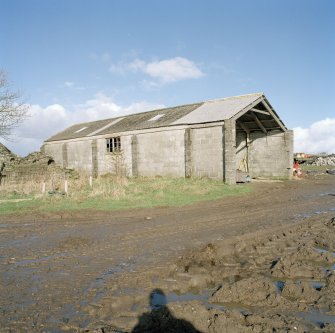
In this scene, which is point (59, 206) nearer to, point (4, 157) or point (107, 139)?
point (4, 157)

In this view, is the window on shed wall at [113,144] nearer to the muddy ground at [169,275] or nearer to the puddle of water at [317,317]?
the muddy ground at [169,275]

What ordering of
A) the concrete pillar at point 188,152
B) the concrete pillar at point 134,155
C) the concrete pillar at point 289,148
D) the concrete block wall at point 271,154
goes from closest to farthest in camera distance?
the concrete pillar at point 188,152
the concrete pillar at point 134,155
the concrete pillar at point 289,148
the concrete block wall at point 271,154

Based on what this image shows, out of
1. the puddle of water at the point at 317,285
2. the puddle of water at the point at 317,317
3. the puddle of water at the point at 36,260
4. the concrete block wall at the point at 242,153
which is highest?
the concrete block wall at the point at 242,153

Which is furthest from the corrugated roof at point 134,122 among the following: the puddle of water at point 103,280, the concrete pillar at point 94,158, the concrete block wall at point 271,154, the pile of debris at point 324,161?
the pile of debris at point 324,161

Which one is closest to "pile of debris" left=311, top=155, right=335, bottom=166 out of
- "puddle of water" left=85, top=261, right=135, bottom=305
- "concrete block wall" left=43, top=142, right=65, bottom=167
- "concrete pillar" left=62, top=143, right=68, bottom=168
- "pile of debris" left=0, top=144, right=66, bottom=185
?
"concrete pillar" left=62, top=143, right=68, bottom=168

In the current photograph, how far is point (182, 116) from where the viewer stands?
906 inches

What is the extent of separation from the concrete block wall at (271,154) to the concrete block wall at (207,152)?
7.14 metres

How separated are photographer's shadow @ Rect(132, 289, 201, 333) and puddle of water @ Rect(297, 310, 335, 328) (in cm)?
139

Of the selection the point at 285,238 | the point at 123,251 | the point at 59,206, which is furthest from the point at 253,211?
the point at 59,206

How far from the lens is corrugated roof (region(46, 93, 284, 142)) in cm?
2081

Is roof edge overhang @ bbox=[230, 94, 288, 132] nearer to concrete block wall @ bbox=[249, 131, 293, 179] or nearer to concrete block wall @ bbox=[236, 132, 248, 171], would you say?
concrete block wall @ bbox=[249, 131, 293, 179]

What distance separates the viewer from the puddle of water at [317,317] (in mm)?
3959

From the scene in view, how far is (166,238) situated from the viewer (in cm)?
813

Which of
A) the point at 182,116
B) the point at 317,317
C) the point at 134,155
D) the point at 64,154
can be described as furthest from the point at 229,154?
the point at 64,154
